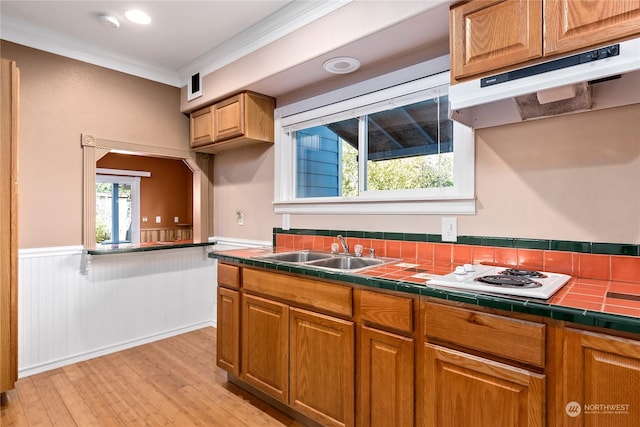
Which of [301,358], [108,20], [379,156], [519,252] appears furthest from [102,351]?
[519,252]

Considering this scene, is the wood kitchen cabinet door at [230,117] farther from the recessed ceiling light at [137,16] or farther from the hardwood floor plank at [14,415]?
the hardwood floor plank at [14,415]

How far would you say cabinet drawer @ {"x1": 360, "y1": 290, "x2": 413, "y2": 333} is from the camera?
4.98ft

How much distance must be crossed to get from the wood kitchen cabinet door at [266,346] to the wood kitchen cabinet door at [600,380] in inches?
52.7

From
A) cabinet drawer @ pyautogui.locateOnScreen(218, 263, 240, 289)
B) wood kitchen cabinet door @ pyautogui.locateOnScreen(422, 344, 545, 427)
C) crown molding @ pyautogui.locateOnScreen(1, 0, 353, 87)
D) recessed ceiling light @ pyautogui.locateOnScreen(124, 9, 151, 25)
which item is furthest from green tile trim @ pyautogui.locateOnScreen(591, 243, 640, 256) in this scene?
recessed ceiling light @ pyautogui.locateOnScreen(124, 9, 151, 25)

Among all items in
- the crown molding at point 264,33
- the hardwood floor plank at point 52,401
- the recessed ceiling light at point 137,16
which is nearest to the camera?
the hardwood floor plank at point 52,401

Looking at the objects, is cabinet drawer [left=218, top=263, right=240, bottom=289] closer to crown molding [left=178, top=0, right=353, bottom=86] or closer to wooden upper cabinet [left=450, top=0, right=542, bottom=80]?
crown molding [left=178, top=0, right=353, bottom=86]

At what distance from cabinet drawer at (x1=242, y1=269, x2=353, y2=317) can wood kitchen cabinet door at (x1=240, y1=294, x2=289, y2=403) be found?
0.24ft

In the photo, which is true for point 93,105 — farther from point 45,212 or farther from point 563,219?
point 563,219

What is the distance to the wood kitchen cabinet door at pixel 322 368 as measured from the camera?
175cm

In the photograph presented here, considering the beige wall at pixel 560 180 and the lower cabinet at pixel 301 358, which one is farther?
the lower cabinet at pixel 301 358

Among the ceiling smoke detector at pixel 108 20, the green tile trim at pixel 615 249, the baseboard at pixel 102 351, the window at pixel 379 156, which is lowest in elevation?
the baseboard at pixel 102 351

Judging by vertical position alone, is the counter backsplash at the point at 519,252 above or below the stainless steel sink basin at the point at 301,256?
above

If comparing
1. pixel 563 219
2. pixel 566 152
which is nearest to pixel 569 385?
pixel 563 219

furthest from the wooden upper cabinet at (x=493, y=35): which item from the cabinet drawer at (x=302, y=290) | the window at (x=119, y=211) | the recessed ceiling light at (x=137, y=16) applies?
the window at (x=119, y=211)
